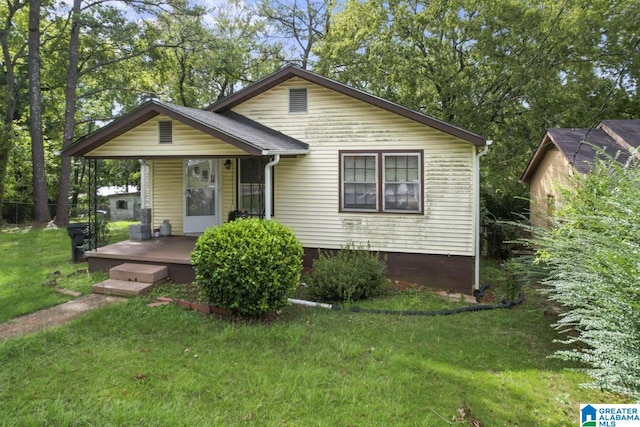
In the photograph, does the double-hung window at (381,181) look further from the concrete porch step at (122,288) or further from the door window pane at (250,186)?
the concrete porch step at (122,288)

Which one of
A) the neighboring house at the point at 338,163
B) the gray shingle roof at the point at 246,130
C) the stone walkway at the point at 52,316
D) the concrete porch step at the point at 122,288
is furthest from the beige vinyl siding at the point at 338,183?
the stone walkway at the point at 52,316

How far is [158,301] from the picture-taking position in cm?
602

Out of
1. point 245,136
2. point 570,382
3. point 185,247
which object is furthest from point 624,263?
point 185,247

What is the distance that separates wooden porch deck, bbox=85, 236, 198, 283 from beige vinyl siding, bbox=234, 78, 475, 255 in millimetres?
2401

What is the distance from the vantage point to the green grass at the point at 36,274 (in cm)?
586

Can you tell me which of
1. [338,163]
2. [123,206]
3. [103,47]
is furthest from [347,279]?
[123,206]

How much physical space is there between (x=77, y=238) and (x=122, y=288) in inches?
127

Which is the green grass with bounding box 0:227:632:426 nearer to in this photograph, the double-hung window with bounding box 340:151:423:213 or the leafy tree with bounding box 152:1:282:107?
the double-hung window with bounding box 340:151:423:213

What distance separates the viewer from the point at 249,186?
923 centimetres

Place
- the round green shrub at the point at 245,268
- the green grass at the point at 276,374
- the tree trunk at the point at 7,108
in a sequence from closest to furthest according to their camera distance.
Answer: the green grass at the point at 276,374
the round green shrub at the point at 245,268
the tree trunk at the point at 7,108

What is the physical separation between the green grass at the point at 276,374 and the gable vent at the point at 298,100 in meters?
5.13

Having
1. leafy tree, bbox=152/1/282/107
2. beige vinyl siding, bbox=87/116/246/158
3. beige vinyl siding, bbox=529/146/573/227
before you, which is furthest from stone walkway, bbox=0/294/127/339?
leafy tree, bbox=152/1/282/107

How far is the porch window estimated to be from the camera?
912 cm

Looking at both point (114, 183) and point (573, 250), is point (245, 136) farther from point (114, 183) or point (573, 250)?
point (114, 183)
